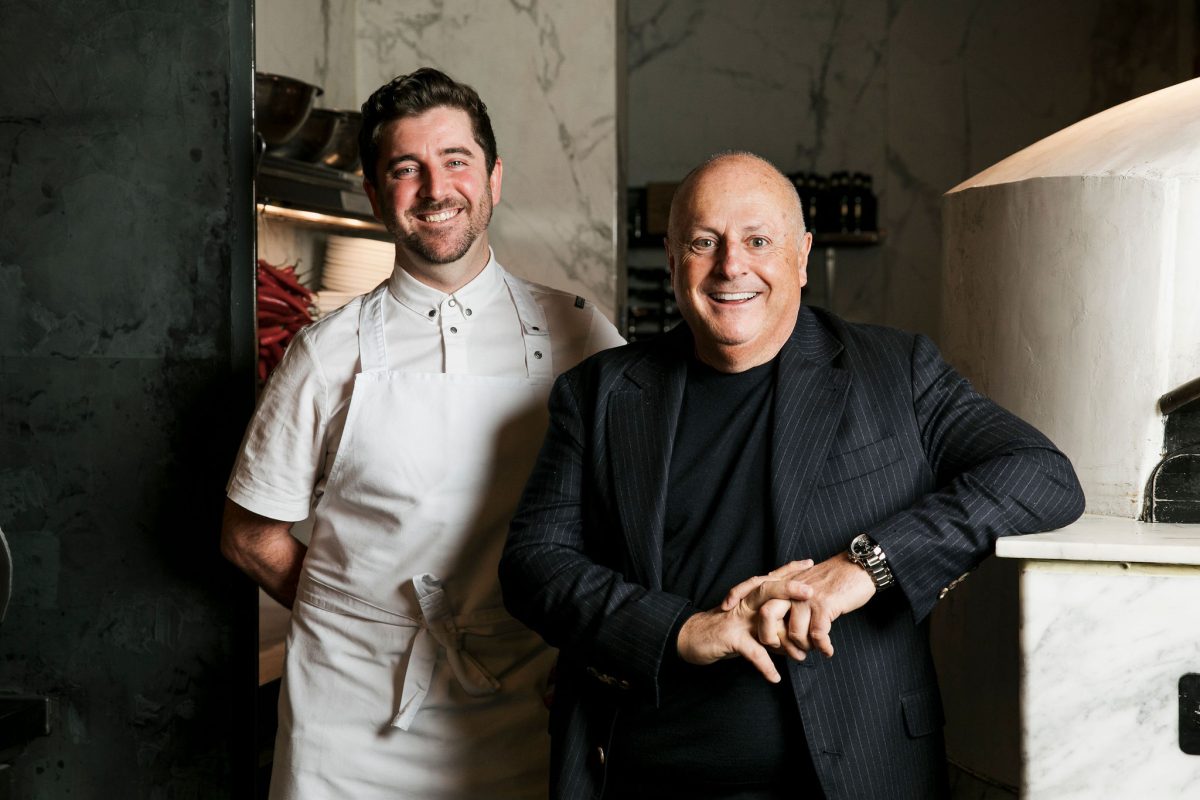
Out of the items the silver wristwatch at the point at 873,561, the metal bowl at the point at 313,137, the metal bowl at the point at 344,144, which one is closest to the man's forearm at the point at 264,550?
the silver wristwatch at the point at 873,561

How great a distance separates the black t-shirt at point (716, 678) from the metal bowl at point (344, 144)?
6.99 ft

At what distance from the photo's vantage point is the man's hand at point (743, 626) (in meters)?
1.50

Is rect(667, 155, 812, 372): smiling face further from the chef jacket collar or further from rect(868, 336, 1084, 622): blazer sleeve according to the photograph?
the chef jacket collar

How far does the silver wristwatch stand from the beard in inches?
32.5

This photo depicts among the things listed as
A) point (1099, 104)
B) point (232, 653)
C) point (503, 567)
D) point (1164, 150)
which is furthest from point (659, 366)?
point (1099, 104)

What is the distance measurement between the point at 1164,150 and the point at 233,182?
5.17 ft

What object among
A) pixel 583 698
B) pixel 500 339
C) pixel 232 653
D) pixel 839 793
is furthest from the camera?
pixel 232 653

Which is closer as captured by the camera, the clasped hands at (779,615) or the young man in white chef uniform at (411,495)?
the clasped hands at (779,615)

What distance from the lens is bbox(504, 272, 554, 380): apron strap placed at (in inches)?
81.3

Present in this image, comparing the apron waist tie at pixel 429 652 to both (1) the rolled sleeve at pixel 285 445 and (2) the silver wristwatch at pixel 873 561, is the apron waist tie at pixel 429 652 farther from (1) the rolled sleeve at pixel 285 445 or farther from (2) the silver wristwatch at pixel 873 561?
(2) the silver wristwatch at pixel 873 561

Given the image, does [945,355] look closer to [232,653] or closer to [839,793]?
[839,793]

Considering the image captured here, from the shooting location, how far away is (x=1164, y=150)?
1867 millimetres

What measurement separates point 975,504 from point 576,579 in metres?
0.55

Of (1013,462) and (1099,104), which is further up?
(1099,104)
